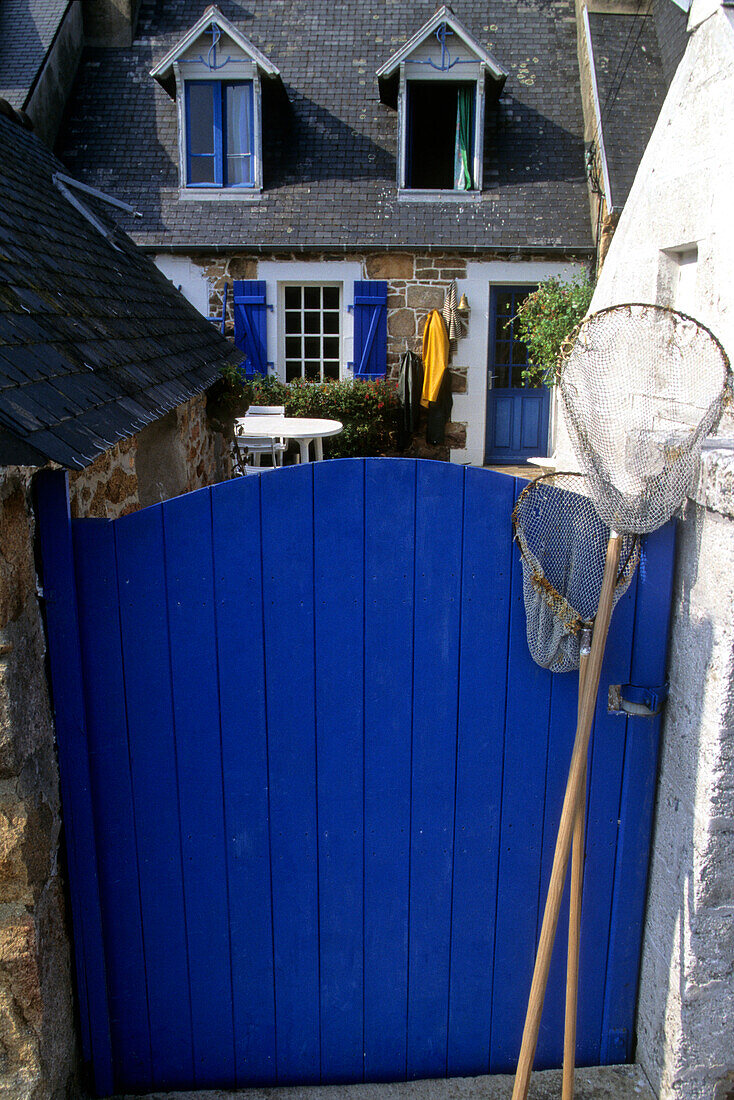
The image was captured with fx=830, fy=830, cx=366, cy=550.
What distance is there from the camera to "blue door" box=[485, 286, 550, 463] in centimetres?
1036

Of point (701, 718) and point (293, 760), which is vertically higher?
point (701, 718)

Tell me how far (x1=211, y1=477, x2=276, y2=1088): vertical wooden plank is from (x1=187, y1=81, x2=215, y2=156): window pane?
9747mm

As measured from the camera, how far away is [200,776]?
227 centimetres

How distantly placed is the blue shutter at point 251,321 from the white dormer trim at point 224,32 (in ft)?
8.27

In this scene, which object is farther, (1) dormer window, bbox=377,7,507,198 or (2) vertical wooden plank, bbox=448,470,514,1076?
(1) dormer window, bbox=377,7,507,198

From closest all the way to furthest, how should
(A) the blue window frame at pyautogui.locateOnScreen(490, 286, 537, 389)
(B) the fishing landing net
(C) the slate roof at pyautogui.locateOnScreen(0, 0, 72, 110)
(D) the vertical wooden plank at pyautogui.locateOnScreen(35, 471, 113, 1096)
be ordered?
(B) the fishing landing net, (D) the vertical wooden plank at pyautogui.locateOnScreen(35, 471, 113, 1096), (C) the slate roof at pyautogui.locateOnScreen(0, 0, 72, 110), (A) the blue window frame at pyautogui.locateOnScreen(490, 286, 537, 389)

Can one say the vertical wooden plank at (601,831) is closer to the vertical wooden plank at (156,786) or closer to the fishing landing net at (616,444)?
the fishing landing net at (616,444)

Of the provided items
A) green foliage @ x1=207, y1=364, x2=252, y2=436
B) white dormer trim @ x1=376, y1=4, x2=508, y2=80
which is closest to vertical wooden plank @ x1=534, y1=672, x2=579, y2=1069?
green foliage @ x1=207, y1=364, x2=252, y2=436

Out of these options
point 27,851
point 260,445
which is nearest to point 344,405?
point 260,445

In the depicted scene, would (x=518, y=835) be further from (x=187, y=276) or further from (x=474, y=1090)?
(x=187, y=276)

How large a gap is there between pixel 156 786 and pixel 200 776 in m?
0.12

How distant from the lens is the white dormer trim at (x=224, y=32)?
980cm

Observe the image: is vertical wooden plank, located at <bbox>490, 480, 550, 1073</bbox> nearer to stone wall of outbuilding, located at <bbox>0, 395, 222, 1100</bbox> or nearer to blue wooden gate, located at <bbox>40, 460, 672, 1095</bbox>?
blue wooden gate, located at <bbox>40, 460, 672, 1095</bbox>

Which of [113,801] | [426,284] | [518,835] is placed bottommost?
[518,835]
